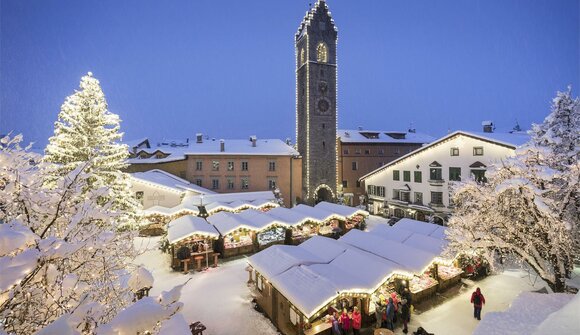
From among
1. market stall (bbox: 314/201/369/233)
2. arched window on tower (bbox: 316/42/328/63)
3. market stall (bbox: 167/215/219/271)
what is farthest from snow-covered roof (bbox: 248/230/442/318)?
arched window on tower (bbox: 316/42/328/63)

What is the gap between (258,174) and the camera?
3912 centimetres

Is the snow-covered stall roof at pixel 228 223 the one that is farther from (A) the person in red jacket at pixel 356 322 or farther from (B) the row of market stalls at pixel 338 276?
(A) the person in red jacket at pixel 356 322

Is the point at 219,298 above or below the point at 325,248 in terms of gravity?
below

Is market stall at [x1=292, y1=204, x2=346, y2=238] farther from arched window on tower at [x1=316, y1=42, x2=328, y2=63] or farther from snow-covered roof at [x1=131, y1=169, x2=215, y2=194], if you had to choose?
arched window on tower at [x1=316, y1=42, x2=328, y2=63]

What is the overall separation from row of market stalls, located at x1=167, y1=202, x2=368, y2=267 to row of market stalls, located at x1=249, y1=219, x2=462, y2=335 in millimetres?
5550

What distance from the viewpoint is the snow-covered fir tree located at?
16.0 m

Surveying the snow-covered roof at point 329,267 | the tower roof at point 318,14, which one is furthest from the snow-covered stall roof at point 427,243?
the tower roof at point 318,14

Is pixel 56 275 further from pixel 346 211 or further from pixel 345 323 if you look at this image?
pixel 346 211

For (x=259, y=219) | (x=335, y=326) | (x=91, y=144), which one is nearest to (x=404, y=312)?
(x=335, y=326)

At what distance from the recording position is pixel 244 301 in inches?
555

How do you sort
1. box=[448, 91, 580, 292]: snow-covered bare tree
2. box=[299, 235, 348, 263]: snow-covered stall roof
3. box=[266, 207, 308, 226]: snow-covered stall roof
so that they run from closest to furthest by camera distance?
box=[448, 91, 580, 292]: snow-covered bare tree < box=[299, 235, 348, 263]: snow-covered stall roof < box=[266, 207, 308, 226]: snow-covered stall roof

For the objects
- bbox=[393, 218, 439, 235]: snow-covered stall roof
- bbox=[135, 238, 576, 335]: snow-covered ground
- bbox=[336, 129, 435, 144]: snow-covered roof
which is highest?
bbox=[336, 129, 435, 144]: snow-covered roof

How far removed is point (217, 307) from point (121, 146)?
11.4 metres

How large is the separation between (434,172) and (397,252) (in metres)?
17.7
